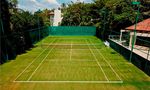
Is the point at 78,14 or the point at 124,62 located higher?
the point at 78,14

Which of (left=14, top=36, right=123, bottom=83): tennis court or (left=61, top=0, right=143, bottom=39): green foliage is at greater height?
(left=61, top=0, right=143, bottom=39): green foliage

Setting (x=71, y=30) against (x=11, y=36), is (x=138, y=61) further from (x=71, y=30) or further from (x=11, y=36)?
(x=71, y=30)

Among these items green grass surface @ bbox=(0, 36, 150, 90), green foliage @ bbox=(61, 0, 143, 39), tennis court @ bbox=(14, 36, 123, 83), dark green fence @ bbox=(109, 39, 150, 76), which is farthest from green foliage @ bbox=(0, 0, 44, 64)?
green foliage @ bbox=(61, 0, 143, 39)

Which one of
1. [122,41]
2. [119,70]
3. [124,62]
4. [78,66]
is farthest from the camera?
[122,41]

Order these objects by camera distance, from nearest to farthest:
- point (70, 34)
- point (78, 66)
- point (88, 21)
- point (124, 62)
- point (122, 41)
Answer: point (78, 66) < point (124, 62) < point (122, 41) < point (70, 34) < point (88, 21)

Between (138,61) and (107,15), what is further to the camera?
(107,15)

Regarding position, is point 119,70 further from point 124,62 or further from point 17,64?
point 17,64

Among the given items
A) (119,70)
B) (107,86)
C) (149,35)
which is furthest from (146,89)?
(149,35)

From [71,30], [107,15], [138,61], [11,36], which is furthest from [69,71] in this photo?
[71,30]

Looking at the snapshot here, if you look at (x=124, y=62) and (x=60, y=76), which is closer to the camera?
(x=60, y=76)

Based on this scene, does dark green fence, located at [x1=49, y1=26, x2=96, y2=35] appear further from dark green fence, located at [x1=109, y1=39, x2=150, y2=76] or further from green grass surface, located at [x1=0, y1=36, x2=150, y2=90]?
green grass surface, located at [x1=0, y1=36, x2=150, y2=90]
